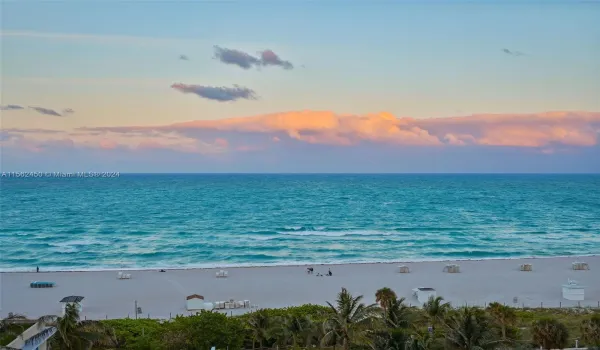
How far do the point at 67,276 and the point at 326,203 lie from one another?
71.8 m

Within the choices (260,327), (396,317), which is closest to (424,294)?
(396,317)

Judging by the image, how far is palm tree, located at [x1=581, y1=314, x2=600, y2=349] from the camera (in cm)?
2312

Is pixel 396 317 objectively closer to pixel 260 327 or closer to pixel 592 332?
pixel 260 327

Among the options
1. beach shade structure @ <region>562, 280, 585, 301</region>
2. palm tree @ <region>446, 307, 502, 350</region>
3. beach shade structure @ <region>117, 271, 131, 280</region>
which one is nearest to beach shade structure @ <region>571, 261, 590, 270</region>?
beach shade structure @ <region>562, 280, 585, 301</region>

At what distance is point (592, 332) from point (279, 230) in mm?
52817

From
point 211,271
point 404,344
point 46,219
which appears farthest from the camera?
point 46,219

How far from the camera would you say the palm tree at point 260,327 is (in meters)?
25.0

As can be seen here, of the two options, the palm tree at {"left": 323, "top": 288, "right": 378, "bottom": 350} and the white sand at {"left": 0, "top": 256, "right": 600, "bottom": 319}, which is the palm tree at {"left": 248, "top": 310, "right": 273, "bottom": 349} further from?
the white sand at {"left": 0, "top": 256, "right": 600, "bottom": 319}

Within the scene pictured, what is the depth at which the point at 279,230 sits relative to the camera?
74312 mm

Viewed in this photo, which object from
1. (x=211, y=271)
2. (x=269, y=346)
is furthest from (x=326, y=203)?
(x=269, y=346)

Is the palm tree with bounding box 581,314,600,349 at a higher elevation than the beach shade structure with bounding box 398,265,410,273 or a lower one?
higher

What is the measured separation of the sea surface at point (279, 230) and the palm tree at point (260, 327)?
85.5 feet

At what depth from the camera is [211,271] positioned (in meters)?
43.6

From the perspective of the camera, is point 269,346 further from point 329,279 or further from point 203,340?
point 329,279
